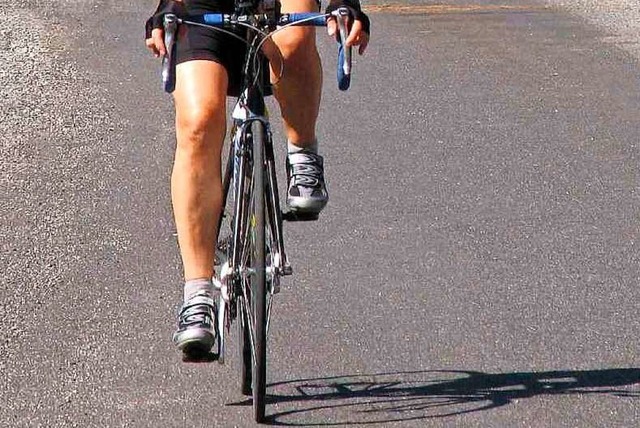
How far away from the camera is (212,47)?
15.6 ft

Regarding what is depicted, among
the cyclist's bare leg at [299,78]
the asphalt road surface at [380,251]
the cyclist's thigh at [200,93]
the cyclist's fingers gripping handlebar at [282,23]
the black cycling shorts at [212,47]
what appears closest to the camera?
the cyclist's fingers gripping handlebar at [282,23]

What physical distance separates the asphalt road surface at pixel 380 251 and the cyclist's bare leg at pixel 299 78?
988 mm

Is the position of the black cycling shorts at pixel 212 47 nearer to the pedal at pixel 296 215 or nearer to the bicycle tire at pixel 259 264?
the bicycle tire at pixel 259 264

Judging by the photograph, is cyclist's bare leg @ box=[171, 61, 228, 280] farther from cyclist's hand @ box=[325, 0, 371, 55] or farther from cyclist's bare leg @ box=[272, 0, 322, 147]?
cyclist's hand @ box=[325, 0, 371, 55]

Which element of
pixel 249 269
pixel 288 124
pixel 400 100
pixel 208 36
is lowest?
pixel 400 100

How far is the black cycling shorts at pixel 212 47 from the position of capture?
474 centimetres

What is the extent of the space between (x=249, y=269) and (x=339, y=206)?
2858 mm

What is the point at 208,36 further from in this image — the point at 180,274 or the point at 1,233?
the point at 1,233

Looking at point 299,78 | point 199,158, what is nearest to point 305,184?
point 299,78

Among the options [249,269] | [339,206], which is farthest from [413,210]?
[249,269]

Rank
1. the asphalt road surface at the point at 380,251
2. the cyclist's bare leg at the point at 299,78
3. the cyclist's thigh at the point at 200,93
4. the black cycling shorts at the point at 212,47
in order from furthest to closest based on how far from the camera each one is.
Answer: the asphalt road surface at the point at 380,251, the cyclist's bare leg at the point at 299,78, the black cycling shorts at the point at 212,47, the cyclist's thigh at the point at 200,93

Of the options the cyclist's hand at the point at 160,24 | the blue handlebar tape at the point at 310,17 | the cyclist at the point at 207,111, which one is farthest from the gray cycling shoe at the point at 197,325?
the blue handlebar tape at the point at 310,17

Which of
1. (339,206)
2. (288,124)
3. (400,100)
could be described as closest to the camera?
(288,124)

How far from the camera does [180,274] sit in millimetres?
6562
